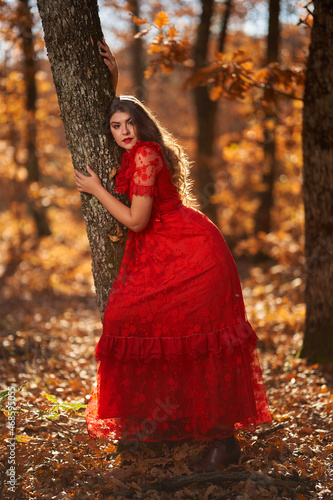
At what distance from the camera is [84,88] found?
2.95 m

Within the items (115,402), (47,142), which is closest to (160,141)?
(115,402)

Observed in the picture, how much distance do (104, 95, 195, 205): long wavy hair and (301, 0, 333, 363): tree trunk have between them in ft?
6.38

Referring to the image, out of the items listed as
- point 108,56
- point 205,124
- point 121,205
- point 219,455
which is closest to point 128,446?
point 219,455

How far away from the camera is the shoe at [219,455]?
282 centimetres

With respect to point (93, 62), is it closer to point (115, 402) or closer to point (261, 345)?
point (115, 402)

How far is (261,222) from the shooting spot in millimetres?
11055

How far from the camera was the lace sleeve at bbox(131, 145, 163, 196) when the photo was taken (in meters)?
2.75

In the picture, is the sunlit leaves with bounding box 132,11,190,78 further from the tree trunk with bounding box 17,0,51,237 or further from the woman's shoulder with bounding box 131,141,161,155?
the tree trunk with bounding box 17,0,51,237

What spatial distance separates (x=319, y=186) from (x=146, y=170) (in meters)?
2.33

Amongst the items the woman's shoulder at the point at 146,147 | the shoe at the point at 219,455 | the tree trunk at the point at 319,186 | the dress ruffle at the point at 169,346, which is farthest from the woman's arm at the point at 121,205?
the tree trunk at the point at 319,186

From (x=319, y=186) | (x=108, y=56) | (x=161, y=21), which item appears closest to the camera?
(x=108, y=56)

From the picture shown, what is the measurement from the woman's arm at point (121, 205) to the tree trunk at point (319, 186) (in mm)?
2308

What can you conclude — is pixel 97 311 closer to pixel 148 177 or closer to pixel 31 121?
pixel 31 121

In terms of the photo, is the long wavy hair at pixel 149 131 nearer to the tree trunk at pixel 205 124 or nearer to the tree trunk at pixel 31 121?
the tree trunk at pixel 31 121
